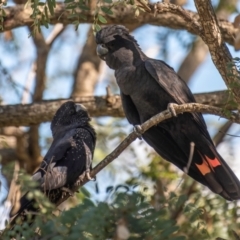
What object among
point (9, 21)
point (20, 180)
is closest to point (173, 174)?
point (9, 21)

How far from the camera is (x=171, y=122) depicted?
15.1 feet

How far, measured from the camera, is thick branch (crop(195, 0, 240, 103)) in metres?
3.79

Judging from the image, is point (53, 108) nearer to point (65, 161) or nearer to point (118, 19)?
point (118, 19)

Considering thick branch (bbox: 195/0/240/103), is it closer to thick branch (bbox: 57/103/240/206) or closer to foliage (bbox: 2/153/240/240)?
thick branch (bbox: 57/103/240/206)

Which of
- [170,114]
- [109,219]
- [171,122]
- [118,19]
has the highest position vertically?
[118,19]

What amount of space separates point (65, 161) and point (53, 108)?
1059 mm

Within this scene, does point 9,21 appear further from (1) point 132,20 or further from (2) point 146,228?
(2) point 146,228

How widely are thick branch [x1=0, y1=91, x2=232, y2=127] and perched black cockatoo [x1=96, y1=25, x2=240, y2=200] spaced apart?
0.91m

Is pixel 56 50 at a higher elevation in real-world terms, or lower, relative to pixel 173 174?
higher

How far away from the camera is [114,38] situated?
489 cm

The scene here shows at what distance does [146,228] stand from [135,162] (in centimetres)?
366

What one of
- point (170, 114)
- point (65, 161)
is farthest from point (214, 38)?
point (65, 161)

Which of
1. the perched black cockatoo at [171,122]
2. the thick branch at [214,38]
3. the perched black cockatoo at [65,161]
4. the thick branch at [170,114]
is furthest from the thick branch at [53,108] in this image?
the thick branch at [214,38]

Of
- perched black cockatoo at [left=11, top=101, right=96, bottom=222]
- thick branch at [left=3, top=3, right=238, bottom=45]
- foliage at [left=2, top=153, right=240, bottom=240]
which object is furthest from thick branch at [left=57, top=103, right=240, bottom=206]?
thick branch at [left=3, top=3, right=238, bottom=45]
